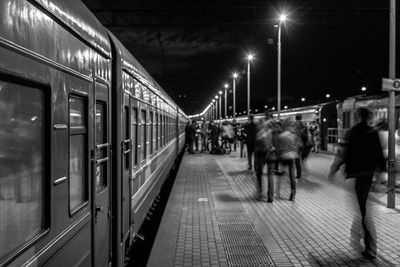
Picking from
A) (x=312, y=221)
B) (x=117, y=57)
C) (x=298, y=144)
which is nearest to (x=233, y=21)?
(x=298, y=144)

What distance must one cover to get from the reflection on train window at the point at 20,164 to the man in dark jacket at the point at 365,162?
15.5 ft

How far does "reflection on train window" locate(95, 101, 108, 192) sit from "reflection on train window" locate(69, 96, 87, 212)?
0.55 m

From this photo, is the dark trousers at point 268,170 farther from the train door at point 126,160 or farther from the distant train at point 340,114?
the distant train at point 340,114

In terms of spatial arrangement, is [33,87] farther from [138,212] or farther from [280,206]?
[280,206]

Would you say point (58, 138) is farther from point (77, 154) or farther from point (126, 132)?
point (126, 132)

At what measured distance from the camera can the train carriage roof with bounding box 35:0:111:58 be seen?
3101 millimetres

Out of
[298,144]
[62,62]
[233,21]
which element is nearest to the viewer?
[62,62]

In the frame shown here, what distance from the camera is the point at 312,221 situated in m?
9.20

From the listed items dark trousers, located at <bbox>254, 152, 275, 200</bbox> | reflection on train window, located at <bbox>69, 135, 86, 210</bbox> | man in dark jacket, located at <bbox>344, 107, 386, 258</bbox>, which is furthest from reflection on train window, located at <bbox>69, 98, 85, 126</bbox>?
dark trousers, located at <bbox>254, 152, 275, 200</bbox>

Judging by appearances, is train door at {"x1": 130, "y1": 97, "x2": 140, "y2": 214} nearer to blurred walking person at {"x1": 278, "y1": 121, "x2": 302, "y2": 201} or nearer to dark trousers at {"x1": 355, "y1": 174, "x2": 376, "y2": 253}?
dark trousers at {"x1": 355, "y1": 174, "x2": 376, "y2": 253}

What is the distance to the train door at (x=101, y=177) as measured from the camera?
426cm

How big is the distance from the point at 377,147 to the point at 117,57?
3454 mm

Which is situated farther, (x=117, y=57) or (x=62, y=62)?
(x=117, y=57)

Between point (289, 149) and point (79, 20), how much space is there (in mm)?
8103
